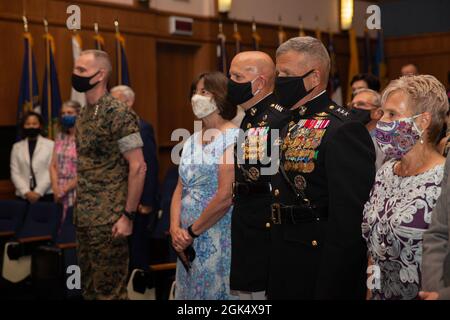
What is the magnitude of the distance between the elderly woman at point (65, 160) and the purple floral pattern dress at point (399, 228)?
4054 millimetres

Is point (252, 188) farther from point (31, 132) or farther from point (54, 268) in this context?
point (31, 132)

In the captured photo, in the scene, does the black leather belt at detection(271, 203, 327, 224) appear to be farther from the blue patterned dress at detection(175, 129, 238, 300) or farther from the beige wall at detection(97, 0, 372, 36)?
the beige wall at detection(97, 0, 372, 36)

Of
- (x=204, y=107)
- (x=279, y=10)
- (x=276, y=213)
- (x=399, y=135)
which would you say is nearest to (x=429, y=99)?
(x=399, y=135)

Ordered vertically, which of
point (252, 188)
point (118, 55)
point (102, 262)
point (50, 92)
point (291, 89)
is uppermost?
point (118, 55)

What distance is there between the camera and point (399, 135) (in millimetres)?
2150

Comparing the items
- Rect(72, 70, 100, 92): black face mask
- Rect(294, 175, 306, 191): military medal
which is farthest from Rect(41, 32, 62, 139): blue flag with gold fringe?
Rect(294, 175, 306, 191): military medal

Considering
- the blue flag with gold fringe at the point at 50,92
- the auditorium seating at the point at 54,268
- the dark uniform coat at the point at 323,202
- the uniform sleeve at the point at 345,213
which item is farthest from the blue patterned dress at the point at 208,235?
the blue flag with gold fringe at the point at 50,92

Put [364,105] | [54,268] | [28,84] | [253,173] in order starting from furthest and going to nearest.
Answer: [28,84]
[54,268]
[364,105]
[253,173]

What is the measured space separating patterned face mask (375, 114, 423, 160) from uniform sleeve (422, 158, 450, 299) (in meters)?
0.21

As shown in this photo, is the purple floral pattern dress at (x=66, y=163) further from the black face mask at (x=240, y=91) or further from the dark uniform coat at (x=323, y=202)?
the dark uniform coat at (x=323, y=202)

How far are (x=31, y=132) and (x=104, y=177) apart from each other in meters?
2.98
